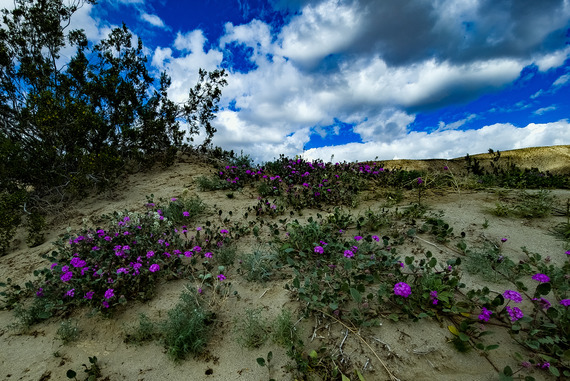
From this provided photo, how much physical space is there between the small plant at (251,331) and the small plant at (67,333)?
1684 millimetres

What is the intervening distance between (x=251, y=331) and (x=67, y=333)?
6.27ft

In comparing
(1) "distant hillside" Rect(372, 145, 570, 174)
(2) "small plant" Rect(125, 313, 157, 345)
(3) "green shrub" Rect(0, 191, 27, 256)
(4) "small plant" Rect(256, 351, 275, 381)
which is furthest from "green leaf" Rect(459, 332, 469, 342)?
(1) "distant hillside" Rect(372, 145, 570, 174)

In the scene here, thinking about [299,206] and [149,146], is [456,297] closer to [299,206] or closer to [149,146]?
[299,206]

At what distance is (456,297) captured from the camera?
9.29 feet

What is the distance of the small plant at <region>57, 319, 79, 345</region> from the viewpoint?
276 cm

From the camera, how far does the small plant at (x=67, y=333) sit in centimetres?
276

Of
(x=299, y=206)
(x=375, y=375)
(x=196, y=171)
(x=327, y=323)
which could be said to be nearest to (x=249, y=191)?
(x=299, y=206)

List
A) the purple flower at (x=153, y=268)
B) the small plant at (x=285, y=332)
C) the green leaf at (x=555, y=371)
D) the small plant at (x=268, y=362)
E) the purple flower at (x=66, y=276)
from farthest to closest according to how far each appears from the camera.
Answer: the purple flower at (x=153, y=268)
the purple flower at (x=66, y=276)
the small plant at (x=285, y=332)
the small plant at (x=268, y=362)
the green leaf at (x=555, y=371)

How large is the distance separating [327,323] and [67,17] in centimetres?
1141

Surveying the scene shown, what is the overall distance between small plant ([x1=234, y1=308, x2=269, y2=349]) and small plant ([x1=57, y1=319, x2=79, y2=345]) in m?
1.68

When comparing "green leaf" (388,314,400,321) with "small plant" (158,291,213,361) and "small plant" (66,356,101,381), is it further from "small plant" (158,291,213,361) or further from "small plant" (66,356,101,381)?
"small plant" (66,356,101,381)

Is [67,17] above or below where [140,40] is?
above

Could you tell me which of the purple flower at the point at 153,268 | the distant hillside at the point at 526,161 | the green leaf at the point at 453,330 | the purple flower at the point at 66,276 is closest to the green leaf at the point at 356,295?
the green leaf at the point at 453,330

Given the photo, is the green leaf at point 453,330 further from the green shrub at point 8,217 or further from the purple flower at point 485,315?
the green shrub at point 8,217
